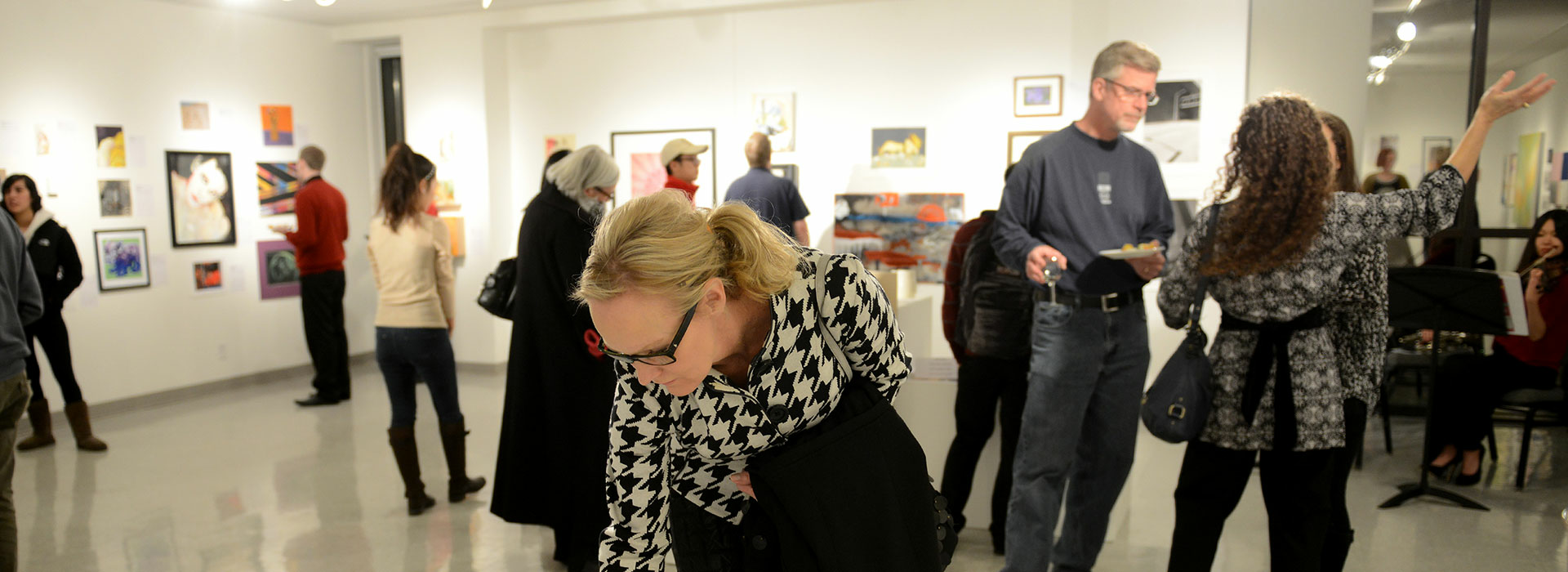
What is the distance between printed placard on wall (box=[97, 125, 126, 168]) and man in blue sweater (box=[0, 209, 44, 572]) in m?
3.83

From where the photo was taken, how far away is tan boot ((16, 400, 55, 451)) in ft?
18.3

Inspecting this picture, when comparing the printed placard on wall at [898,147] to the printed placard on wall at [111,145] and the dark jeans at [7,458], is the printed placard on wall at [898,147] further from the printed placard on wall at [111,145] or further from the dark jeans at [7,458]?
the printed placard on wall at [111,145]

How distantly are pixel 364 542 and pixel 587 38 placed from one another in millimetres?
4787

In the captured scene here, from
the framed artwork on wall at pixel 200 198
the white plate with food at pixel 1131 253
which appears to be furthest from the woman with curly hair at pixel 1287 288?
the framed artwork on wall at pixel 200 198

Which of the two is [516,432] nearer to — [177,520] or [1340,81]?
[177,520]

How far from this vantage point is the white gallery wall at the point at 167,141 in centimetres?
624

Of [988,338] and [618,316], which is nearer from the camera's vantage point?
[618,316]

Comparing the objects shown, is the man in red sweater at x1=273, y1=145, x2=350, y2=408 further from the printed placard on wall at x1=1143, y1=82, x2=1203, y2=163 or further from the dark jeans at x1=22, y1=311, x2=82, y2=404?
Result: the printed placard on wall at x1=1143, y1=82, x2=1203, y2=163

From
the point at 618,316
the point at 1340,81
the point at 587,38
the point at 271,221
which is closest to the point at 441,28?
the point at 587,38

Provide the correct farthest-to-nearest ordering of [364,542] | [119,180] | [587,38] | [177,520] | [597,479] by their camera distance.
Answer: [587,38], [119,180], [177,520], [364,542], [597,479]

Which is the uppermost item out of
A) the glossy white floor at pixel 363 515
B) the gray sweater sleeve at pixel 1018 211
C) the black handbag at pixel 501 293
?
the gray sweater sleeve at pixel 1018 211

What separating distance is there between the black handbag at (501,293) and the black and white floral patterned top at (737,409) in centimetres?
228

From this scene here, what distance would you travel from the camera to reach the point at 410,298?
163 inches

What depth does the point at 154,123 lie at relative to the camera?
22.6 feet
